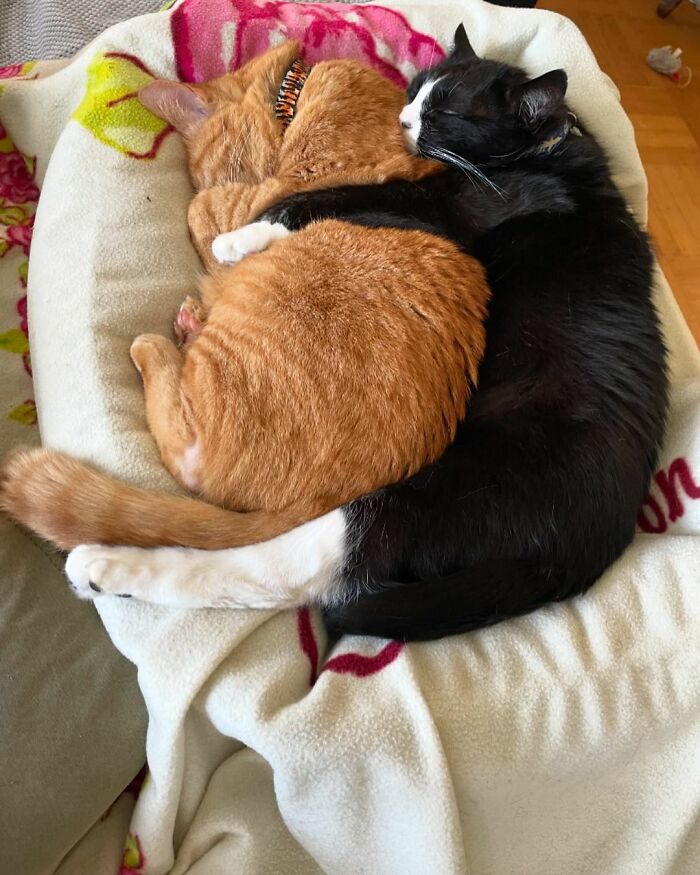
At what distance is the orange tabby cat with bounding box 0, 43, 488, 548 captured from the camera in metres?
0.87

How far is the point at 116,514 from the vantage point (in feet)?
2.79

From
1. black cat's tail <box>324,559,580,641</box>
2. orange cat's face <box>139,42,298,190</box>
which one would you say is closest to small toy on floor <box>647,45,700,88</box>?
orange cat's face <box>139,42,298,190</box>

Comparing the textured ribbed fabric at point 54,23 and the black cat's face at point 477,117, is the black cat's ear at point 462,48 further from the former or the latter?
the textured ribbed fabric at point 54,23

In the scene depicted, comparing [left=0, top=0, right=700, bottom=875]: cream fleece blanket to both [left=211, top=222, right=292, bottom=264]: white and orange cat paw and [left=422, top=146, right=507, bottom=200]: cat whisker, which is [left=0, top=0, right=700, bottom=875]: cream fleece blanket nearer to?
[left=211, top=222, right=292, bottom=264]: white and orange cat paw

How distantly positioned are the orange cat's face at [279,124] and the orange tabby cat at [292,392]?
0.25 metres

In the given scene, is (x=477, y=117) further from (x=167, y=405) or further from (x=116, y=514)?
(x=116, y=514)

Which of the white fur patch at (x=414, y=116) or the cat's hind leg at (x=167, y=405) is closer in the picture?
the cat's hind leg at (x=167, y=405)

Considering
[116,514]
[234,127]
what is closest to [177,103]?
[234,127]

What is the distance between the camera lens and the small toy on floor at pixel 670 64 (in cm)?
230

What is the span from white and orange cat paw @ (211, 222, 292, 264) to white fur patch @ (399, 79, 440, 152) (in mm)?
321

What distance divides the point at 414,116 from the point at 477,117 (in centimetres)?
11

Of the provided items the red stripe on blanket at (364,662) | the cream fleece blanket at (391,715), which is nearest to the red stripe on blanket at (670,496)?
the cream fleece blanket at (391,715)

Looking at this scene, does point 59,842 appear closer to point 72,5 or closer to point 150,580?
point 150,580

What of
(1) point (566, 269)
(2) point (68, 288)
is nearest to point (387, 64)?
(1) point (566, 269)
